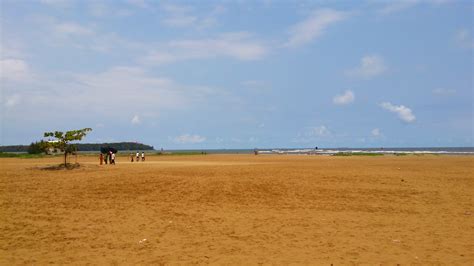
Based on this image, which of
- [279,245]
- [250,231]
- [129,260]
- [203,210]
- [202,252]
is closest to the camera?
[129,260]

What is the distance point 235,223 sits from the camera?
13.0m

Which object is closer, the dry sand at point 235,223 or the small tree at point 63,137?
the dry sand at point 235,223

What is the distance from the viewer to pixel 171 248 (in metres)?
10.1

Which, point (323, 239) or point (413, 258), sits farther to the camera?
point (323, 239)

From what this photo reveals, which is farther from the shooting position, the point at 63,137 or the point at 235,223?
the point at 63,137

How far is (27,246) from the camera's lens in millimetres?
10258

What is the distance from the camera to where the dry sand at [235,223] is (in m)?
9.58

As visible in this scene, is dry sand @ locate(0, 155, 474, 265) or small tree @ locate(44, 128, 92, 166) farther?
small tree @ locate(44, 128, 92, 166)

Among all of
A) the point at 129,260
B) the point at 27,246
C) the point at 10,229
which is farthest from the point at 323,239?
the point at 10,229

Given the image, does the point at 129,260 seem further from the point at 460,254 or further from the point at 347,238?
the point at 460,254

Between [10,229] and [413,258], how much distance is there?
33.4ft

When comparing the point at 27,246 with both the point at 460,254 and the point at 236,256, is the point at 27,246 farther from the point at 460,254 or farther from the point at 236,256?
the point at 460,254

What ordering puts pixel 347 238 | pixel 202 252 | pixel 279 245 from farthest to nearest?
pixel 347 238 < pixel 279 245 < pixel 202 252

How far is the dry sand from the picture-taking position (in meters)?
9.58
